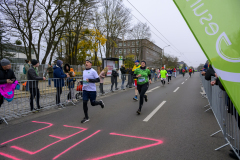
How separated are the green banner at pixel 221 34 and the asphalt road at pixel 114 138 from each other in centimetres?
203

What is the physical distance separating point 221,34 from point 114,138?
310 cm

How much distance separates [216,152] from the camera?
3.21 m

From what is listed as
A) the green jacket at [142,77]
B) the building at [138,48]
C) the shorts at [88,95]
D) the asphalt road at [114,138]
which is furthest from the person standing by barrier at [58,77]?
the building at [138,48]

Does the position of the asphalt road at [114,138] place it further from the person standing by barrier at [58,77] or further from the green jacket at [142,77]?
the person standing by barrier at [58,77]

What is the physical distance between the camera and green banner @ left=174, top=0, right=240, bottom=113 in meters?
1.49

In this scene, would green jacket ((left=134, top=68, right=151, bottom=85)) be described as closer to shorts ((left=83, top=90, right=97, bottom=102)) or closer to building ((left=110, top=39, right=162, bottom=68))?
shorts ((left=83, top=90, right=97, bottom=102))

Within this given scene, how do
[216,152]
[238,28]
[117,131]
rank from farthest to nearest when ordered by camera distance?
[117,131] < [216,152] < [238,28]

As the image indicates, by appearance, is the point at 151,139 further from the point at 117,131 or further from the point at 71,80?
the point at 71,80

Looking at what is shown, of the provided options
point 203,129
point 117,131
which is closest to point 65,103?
point 117,131

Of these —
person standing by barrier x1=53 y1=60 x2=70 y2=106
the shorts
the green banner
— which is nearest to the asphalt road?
the shorts

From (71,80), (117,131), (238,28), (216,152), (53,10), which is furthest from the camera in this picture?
(53,10)

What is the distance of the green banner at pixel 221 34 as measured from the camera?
1486 millimetres

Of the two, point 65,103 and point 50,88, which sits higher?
point 50,88

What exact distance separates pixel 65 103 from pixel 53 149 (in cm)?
464
